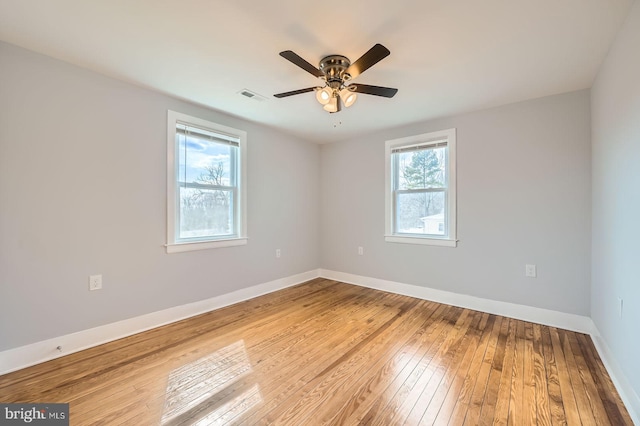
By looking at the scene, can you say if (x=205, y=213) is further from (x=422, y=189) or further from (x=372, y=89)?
(x=422, y=189)

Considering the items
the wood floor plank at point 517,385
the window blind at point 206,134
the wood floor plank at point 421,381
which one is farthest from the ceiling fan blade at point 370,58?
the wood floor plank at point 517,385

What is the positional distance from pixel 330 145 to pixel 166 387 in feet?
13.1

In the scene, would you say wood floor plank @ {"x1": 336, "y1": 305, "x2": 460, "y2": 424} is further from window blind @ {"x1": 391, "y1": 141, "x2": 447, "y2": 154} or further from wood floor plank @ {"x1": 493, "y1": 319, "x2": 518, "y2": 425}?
window blind @ {"x1": 391, "y1": 141, "x2": 447, "y2": 154}

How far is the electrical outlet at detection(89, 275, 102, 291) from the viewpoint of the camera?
2.38 metres

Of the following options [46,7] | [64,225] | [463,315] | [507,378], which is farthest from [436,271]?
[46,7]

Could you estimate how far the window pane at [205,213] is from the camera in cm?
309

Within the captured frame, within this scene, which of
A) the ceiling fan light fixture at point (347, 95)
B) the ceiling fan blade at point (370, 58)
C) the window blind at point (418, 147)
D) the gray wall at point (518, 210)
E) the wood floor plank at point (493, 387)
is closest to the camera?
the wood floor plank at point (493, 387)

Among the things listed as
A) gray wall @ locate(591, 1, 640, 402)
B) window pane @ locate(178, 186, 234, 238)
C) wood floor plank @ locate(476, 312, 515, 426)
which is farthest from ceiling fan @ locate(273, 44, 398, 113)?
wood floor plank @ locate(476, 312, 515, 426)

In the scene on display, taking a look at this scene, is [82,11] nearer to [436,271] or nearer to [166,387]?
[166,387]

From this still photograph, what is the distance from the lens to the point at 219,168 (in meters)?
3.43

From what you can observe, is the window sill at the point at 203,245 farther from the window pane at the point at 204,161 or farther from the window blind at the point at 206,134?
the window blind at the point at 206,134

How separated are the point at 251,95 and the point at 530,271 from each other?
3603mm

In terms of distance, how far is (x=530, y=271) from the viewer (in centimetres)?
294

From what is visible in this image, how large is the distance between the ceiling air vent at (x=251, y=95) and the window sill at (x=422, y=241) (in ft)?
8.45
